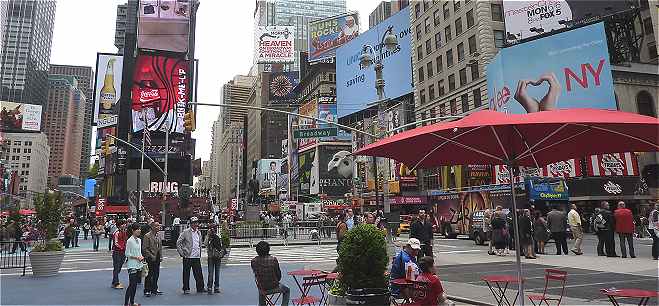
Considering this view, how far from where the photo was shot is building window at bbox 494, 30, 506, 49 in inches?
1774

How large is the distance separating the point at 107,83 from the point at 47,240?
269 feet

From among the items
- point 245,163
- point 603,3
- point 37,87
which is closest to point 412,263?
point 603,3

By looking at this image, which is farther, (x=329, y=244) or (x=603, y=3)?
(x=603, y=3)

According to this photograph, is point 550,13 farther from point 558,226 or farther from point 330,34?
point 330,34

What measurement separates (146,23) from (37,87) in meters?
120

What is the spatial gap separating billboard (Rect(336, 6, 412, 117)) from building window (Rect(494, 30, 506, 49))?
1923 cm

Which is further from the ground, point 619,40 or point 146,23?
point 146,23

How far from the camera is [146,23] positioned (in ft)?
260

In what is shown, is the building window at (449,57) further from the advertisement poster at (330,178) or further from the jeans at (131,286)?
the jeans at (131,286)

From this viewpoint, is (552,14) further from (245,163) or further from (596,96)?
(245,163)

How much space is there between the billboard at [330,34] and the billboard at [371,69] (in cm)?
1825

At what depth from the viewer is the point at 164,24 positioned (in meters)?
80.3

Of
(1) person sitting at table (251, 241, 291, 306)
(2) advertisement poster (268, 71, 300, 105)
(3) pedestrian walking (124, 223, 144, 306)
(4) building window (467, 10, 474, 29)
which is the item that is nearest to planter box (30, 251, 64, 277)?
(3) pedestrian walking (124, 223, 144, 306)

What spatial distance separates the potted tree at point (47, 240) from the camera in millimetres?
14688
